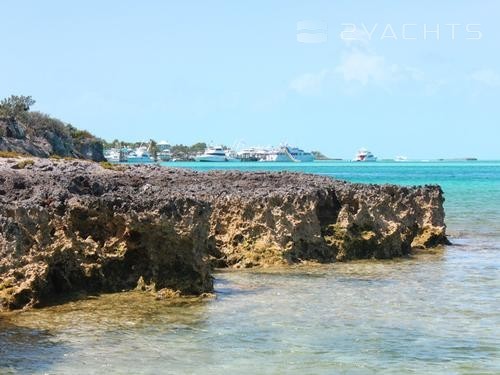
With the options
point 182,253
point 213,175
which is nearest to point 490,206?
point 213,175

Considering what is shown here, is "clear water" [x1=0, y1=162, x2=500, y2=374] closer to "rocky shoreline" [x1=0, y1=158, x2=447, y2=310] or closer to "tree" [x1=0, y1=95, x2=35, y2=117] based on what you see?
"rocky shoreline" [x1=0, y1=158, x2=447, y2=310]

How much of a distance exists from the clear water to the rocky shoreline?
60 centimetres

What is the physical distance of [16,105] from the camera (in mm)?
86438

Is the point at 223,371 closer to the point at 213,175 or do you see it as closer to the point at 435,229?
the point at 435,229

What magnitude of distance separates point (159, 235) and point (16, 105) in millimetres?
77287

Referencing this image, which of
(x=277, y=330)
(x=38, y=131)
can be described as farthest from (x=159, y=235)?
(x=38, y=131)

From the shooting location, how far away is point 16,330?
1086 cm

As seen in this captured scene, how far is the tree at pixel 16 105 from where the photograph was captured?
80750 millimetres

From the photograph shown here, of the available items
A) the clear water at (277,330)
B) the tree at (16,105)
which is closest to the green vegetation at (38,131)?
the tree at (16,105)

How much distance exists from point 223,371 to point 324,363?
49.6 inches

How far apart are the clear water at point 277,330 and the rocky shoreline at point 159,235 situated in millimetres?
597

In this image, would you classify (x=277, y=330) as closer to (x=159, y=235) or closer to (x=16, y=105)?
(x=159, y=235)

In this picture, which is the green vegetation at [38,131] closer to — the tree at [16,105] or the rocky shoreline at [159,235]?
the tree at [16,105]

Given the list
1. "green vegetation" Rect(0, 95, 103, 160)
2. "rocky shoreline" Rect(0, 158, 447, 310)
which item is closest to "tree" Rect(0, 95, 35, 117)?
"green vegetation" Rect(0, 95, 103, 160)
